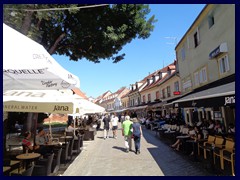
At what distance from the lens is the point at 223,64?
10938mm

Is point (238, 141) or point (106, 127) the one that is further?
point (106, 127)

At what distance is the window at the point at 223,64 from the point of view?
33.9 ft

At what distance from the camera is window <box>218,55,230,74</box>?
1033 cm

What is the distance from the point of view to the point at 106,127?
48.9 feet

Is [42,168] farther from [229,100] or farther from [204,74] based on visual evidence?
[204,74]

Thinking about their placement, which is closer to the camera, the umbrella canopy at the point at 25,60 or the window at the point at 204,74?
the umbrella canopy at the point at 25,60

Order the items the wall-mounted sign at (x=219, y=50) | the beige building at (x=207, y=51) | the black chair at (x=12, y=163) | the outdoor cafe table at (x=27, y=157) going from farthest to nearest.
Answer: the wall-mounted sign at (x=219, y=50) < the beige building at (x=207, y=51) < the outdoor cafe table at (x=27, y=157) < the black chair at (x=12, y=163)

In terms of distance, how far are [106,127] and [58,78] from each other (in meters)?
11.2

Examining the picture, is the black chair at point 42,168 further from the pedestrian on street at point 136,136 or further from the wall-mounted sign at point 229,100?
the wall-mounted sign at point 229,100

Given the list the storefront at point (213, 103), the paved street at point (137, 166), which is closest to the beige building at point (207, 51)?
the storefront at point (213, 103)

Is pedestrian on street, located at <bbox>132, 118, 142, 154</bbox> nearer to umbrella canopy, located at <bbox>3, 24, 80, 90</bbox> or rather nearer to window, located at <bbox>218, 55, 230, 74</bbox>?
umbrella canopy, located at <bbox>3, 24, 80, 90</bbox>

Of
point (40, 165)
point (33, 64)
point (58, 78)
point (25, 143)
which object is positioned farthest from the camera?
point (25, 143)
